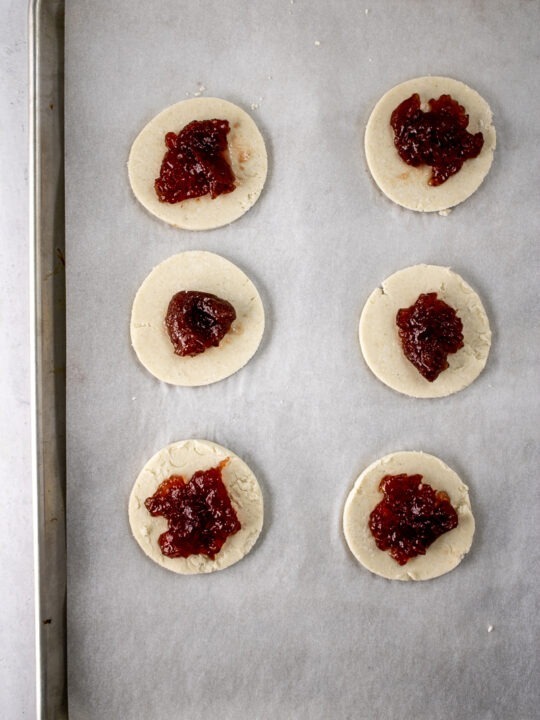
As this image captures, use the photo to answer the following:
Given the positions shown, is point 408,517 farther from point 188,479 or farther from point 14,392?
point 14,392

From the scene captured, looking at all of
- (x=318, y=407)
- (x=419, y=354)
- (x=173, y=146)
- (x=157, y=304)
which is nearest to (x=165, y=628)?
(x=318, y=407)

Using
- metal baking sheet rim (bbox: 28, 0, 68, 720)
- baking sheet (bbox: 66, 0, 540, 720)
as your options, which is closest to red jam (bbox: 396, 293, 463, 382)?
baking sheet (bbox: 66, 0, 540, 720)

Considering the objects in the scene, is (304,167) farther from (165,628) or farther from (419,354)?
(165,628)

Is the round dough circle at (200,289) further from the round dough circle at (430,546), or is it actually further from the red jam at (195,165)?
the round dough circle at (430,546)

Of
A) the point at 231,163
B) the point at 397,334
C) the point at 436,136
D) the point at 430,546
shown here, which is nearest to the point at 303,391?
the point at 397,334

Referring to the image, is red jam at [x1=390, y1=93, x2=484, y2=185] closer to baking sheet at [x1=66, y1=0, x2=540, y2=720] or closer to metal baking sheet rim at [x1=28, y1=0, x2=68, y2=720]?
baking sheet at [x1=66, y1=0, x2=540, y2=720]

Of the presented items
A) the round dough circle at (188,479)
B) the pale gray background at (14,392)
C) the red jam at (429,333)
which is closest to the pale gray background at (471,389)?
the pale gray background at (14,392)
